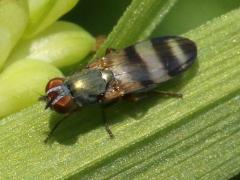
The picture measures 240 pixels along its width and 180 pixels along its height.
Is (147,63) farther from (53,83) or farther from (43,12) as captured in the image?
(43,12)

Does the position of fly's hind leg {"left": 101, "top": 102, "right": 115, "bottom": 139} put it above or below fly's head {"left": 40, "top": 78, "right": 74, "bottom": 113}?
below

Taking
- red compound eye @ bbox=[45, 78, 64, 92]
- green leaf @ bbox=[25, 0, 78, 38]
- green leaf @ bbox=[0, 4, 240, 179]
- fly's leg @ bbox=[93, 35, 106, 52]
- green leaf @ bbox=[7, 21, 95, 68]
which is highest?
green leaf @ bbox=[25, 0, 78, 38]

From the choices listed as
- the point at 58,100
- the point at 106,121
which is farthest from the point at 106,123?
the point at 58,100

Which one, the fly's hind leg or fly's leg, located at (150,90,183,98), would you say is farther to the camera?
fly's leg, located at (150,90,183,98)

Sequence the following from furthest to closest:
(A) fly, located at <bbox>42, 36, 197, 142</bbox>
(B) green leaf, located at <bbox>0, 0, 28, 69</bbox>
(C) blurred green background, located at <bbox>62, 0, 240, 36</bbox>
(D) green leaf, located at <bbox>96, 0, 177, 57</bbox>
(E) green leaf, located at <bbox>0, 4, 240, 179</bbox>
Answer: (C) blurred green background, located at <bbox>62, 0, 240, 36</bbox> → (A) fly, located at <bbox>42, 36, 197, 142</bbox> → (D) green leaf, located at <bbox>96, 0, 177, 57</bbox> → (E) green leaf, located at <bbox>0, 4, 240, 179</bbox> → (B) green leaf, located at <bbox>0, 0, 28, 69</bbox>

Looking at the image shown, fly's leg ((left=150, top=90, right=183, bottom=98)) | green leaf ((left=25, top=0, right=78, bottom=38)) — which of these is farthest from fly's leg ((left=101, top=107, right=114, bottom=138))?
green leaf ((left=25, top=0, right=78, bottom=38))

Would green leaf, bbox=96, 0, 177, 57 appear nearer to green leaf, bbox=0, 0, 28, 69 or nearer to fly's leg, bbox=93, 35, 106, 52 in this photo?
fly's leg, bbox=93, 35, 106, 52
